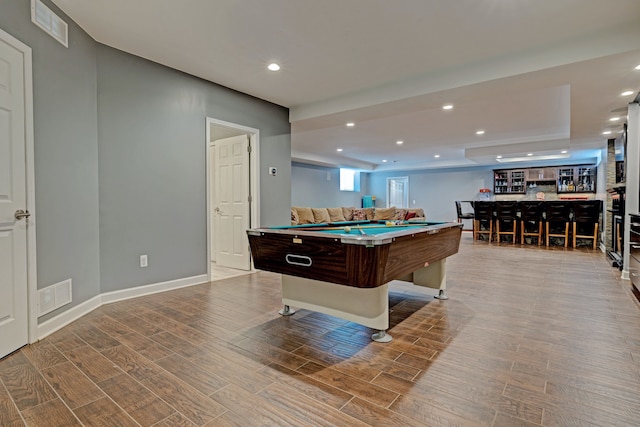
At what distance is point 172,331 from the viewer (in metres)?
2.56

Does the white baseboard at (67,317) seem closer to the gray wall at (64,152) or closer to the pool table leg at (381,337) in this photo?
the gray wall at (64,152)

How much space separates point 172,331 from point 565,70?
168 inches

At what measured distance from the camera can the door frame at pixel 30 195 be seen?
231 cm

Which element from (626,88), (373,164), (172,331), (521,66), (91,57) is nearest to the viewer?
(172,331)

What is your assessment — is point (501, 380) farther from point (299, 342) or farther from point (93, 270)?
point (93, 270)

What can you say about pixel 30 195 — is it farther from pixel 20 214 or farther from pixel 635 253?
pixel 635 253

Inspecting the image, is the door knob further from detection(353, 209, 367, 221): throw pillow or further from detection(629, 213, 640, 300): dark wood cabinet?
detection(353, 209, 367, 221): throw pillow

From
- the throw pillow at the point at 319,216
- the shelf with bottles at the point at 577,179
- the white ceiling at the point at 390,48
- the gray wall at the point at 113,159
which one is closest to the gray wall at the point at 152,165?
the gray wall at the point at 113,159

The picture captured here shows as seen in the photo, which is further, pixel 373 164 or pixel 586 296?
pixel 373 164

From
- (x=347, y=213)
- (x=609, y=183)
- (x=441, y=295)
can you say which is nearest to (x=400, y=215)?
(x=347, y=213)

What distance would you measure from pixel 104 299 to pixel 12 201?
1.40 m

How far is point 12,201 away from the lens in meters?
2.20

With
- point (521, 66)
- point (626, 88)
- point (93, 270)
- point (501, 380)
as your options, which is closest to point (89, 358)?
point (93, 270)

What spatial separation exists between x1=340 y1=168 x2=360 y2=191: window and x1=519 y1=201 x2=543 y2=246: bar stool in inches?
256
